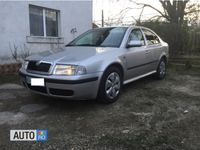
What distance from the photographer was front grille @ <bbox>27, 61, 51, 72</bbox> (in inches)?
119

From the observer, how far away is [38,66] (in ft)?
10.2

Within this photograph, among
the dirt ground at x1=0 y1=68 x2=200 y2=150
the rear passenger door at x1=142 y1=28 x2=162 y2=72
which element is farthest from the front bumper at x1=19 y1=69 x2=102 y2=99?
the rear passenger door at x1=142 y1=28 x2=162 y2=72

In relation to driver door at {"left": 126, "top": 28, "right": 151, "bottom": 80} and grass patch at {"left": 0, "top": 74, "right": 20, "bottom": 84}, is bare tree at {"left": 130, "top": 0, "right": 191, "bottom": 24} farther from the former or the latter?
grass patch at {"left": 0, "top": 74, "right": 20, "bottom": 84}

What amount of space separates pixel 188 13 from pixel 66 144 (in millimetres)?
11529

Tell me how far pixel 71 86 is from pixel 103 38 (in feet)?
5.52

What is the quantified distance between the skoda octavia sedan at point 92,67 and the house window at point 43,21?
3.12 meters

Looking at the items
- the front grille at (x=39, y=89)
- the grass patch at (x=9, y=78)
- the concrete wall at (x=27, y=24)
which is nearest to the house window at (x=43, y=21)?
the concrete wall at (x=27, y=24)

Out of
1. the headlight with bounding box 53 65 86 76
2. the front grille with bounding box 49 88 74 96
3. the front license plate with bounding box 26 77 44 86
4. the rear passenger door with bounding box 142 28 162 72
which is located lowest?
the front grille with bounding box 49 88 74 96

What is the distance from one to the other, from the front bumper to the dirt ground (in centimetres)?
36

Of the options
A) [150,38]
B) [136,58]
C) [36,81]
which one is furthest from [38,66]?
[150,38]

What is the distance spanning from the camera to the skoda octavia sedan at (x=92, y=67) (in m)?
2.89

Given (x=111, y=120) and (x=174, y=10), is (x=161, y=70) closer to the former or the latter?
(x=111, y=120)

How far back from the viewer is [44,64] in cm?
306

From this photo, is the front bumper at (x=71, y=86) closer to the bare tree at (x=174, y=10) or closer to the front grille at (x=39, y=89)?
the front grille at (x=39, y=89)
